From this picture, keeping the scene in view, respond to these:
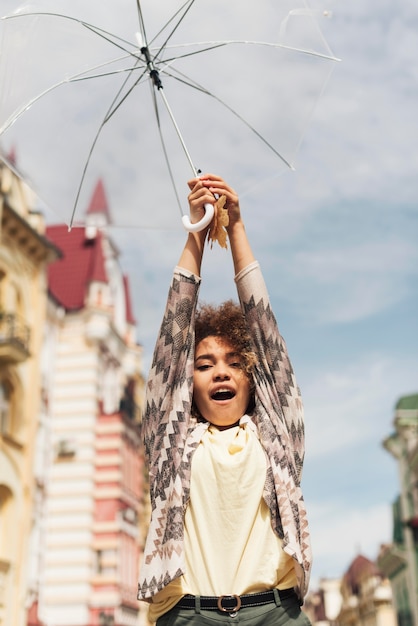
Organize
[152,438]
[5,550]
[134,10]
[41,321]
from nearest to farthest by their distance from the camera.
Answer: [152,438] < [134,10] < [5,550] < [41,321]

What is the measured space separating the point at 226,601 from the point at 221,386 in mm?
869

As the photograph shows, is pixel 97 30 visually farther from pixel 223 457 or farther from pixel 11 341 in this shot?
pixel 11 341

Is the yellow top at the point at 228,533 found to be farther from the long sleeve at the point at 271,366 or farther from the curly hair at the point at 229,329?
the curly hair at the point at 229,329

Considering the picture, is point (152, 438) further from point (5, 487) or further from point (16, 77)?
point (5, 487)

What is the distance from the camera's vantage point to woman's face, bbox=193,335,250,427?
3.33 meters

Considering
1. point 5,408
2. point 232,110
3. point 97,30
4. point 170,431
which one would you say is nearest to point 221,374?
point 170,431

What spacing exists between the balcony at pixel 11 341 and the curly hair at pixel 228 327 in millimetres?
16495

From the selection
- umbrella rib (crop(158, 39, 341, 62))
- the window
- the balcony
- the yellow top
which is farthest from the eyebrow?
the window

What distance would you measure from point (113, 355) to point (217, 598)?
2531 cm

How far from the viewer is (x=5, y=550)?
19.2m

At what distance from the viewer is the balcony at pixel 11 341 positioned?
19464 millimetres

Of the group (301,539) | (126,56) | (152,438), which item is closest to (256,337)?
(152,438)

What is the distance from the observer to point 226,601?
112 inches

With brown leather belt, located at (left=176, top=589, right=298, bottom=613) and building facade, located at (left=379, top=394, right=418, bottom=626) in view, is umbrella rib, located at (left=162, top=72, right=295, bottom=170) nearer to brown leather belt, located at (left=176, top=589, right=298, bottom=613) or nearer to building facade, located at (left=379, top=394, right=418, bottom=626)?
brown leather belt, located at (left=176, top=589, right=298, bottom=613)
